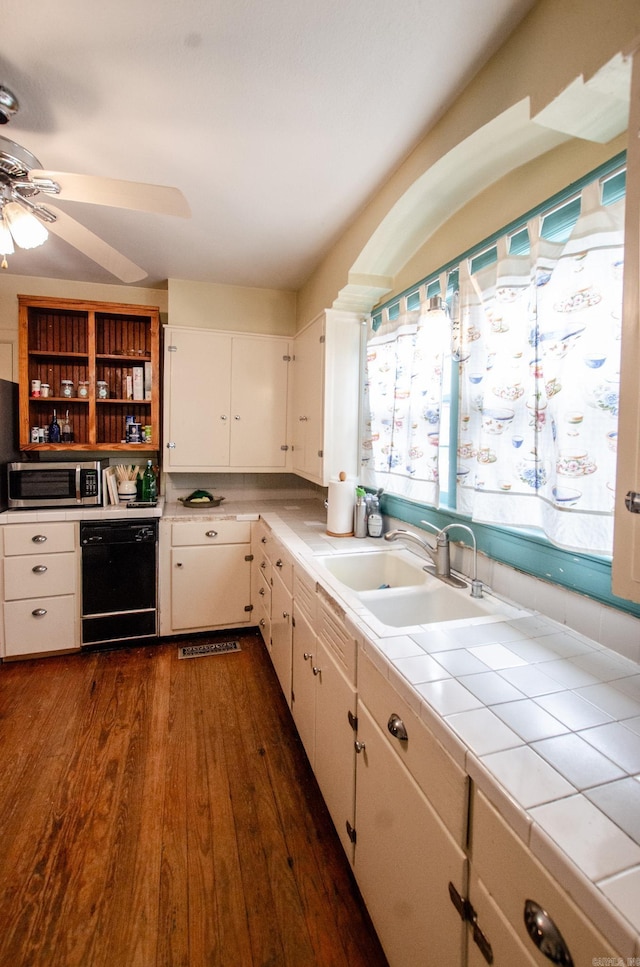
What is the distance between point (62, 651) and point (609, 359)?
3242 millimetres

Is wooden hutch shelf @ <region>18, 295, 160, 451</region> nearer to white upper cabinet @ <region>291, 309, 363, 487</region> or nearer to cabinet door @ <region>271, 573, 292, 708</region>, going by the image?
white upper cabinet @ <region>291, 309, 363, 487</region>

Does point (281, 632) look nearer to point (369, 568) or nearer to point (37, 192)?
point (369, 568)

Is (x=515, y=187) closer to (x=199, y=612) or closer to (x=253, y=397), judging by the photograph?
(x=253, y=397)

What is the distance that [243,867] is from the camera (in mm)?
1461

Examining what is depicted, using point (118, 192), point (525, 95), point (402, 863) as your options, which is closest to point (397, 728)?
point (402, 863)

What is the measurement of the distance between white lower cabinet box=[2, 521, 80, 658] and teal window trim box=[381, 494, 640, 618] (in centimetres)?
232

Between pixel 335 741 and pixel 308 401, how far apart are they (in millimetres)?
2042

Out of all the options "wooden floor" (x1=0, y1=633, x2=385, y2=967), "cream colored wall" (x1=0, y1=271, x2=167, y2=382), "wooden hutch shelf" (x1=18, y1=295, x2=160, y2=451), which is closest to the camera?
"wooden floor" (x1=0, y1=633, x2=385, y2=967)

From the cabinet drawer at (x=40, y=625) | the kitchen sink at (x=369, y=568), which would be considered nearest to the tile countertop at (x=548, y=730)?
the kitchen sink at (x=369, y=568)

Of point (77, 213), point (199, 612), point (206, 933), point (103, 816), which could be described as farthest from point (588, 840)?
point (77, 213)

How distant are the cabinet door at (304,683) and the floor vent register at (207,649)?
0.98 m

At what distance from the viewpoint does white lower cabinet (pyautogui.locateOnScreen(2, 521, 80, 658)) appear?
2.69 meters

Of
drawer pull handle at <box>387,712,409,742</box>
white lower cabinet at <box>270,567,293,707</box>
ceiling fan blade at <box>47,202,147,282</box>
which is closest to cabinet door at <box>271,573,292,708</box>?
white lower cabinet at <box>270,567,293,707</box>

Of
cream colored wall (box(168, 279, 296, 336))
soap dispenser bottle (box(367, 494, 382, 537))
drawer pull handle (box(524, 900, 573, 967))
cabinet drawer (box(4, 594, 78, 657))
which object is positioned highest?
cream colored wall (box(168, 279, 296, 336))
